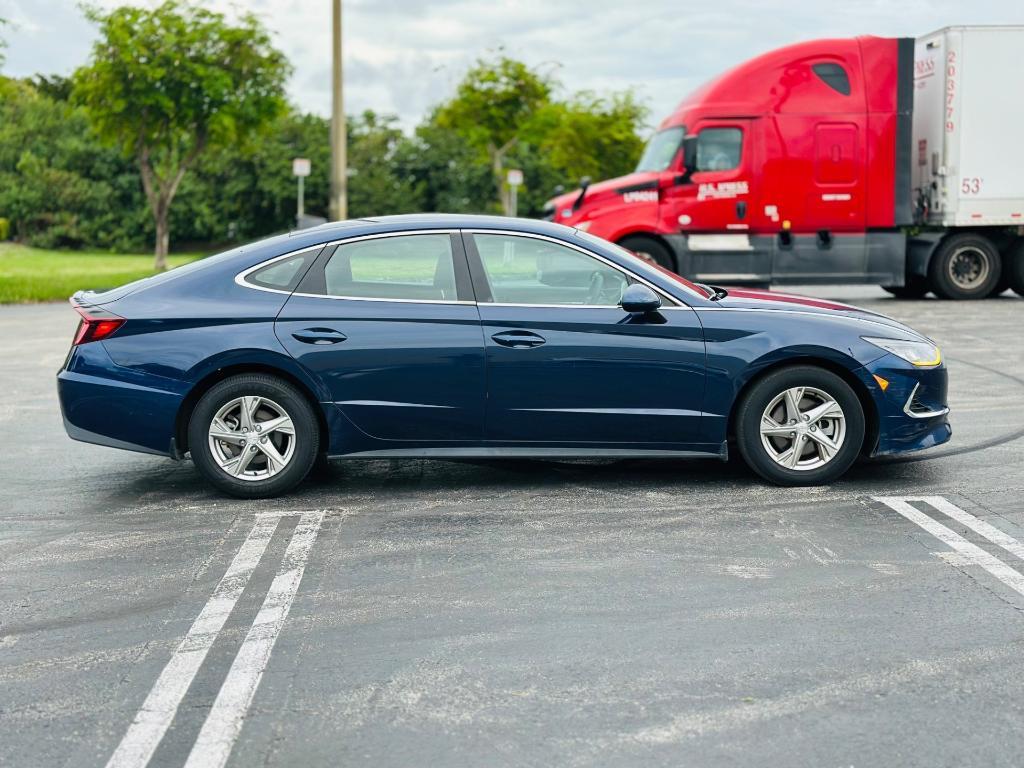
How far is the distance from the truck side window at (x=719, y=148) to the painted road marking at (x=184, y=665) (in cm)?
1378

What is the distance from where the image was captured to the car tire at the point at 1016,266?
19812mm

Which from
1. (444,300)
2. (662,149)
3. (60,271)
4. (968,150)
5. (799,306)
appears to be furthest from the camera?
(60,271)

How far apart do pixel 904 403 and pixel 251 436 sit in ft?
11.2

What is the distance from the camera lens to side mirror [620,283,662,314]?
23.1 feet

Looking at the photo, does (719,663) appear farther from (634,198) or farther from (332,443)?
(634,198)

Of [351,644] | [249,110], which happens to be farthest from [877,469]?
[249,110]

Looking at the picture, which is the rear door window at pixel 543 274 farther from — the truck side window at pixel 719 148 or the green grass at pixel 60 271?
the truck side window at pixel 719 148

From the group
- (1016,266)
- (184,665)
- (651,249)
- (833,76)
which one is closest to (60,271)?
(651,249)

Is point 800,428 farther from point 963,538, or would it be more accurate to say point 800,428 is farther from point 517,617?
point 517,617

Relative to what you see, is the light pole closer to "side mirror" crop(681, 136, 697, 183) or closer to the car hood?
"side mirror" crop(681, 136, 697, 183)

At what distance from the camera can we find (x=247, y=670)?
14.7 ft

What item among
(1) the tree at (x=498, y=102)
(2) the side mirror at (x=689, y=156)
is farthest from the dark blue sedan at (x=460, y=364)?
(1) the tree at (x=498, y=102)

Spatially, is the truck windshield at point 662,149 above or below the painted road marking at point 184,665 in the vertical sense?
above

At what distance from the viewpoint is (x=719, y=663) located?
4539 mm
